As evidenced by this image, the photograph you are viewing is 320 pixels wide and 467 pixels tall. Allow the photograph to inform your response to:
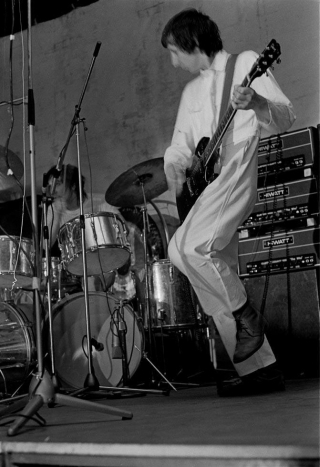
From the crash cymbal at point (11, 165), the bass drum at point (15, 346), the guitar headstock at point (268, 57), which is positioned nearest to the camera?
the guitar headstock at point (268, 57)

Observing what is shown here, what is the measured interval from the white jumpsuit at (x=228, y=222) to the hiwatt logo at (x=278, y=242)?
103 centimetres

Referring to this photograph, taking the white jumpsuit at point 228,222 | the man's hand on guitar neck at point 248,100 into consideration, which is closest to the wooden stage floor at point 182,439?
the white jumpsuit at point 228,222

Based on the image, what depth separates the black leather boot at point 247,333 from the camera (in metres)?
2.57

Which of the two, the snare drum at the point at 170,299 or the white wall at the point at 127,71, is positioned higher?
the white wall at the point at 127,71

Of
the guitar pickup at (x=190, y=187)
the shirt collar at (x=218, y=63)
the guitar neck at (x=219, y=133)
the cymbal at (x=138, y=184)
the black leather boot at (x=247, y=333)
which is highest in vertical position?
the shirt collar at (x=218, y=63)

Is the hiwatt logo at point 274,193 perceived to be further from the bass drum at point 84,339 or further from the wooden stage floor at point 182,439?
the wooden stage floor at point 182,439

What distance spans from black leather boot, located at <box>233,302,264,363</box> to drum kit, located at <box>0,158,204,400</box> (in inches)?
42.2

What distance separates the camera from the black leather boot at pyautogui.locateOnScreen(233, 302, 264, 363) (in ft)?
8.44

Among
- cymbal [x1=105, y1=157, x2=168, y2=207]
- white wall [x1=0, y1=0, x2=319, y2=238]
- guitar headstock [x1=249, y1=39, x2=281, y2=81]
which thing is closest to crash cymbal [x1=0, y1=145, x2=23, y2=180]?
cymbal [x1=105, y1=157, x2=168, y2=207]

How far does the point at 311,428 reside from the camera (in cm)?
131

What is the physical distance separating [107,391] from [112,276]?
1.29m

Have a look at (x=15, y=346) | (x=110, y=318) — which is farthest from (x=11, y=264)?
(x=110, y=318)

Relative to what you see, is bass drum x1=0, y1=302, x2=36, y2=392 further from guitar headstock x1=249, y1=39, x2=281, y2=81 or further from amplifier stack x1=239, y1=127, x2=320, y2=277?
guitar headstock x1=249, y1=39, x2=281, y2=81

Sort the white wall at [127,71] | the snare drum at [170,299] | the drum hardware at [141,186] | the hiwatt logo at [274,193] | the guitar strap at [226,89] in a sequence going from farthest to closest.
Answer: the white wall at [127,71]
the drum hardware at [141,186]
the snare drum at [170,299]
the hiwatt logo at [274,193]
the guitar strap at [226,89]
